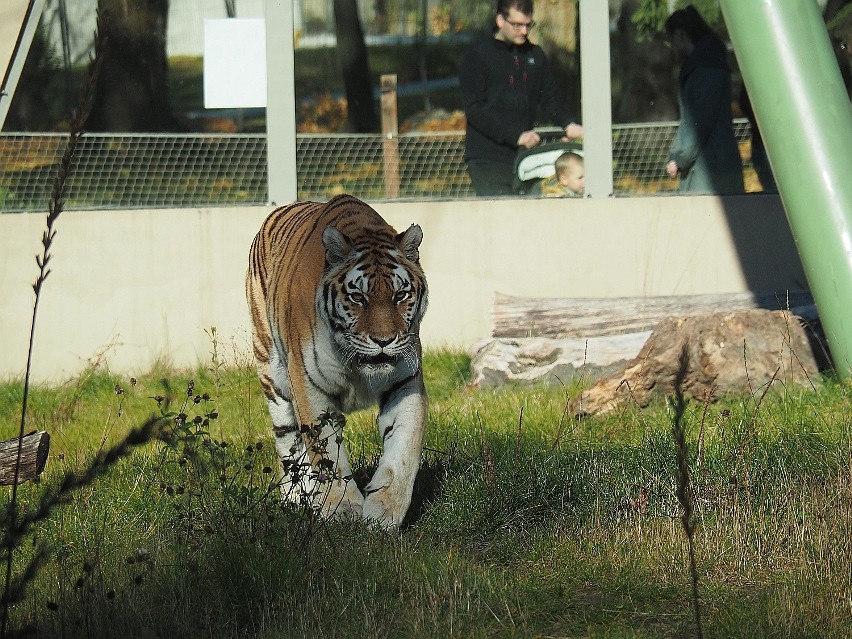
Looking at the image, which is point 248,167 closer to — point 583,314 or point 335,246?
point 583,314

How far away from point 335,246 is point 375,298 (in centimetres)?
36

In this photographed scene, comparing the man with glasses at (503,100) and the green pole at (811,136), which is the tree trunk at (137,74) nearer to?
the man with glasses at (503,100)

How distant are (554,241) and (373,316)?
16.8 feet

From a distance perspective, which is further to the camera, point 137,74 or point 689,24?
point 689,24

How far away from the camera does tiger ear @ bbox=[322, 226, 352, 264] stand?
517cm

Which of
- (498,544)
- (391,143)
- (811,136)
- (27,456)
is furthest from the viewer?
(391,143)

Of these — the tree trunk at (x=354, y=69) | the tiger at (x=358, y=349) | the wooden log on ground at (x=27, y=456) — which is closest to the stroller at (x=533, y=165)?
the tree trunk at (x=354, y=69)

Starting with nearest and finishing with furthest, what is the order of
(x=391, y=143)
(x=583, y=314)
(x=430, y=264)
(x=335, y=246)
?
(x=335, y=246) → (x=583, y=314) → (x=430, y=264) → (x=391, y=143)

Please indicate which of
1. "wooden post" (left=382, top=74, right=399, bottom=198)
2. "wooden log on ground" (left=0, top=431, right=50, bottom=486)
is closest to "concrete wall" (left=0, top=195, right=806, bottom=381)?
"wooden post" (left=382, top=74, right=399, bottom=198)

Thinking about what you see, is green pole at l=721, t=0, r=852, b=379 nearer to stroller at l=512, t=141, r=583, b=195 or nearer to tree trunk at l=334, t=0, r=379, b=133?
stroller at l=512, t=141, r=583, b=195

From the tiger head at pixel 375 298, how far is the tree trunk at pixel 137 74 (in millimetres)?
5124

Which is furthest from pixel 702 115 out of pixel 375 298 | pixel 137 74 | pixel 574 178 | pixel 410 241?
pixel 375 298

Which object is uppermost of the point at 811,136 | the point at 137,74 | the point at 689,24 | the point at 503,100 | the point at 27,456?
the point at 689,24

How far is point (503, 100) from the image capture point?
994 cm
